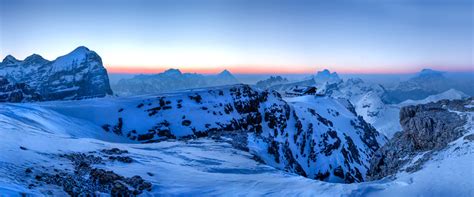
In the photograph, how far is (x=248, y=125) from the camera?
406 feet

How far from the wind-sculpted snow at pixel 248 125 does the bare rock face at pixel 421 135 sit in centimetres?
2895

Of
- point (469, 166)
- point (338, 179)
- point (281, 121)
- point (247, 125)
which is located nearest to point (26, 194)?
point (469, 166)

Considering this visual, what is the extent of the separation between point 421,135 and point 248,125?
7878 cm

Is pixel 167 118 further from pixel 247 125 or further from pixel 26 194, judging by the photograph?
pixel 26 194

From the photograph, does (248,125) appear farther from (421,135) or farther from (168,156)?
(421,135)

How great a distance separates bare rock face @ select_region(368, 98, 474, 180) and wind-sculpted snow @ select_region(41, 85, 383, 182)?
28949 mm

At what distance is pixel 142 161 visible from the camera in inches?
1909

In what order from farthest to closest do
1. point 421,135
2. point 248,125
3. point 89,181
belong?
point 248,125 → point 421,135 → point 89,181

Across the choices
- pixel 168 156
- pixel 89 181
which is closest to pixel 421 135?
pixel 168 156

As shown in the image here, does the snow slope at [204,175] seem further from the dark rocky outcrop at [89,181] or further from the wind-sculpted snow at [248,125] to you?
the wind-sculpted snow at [248,125]

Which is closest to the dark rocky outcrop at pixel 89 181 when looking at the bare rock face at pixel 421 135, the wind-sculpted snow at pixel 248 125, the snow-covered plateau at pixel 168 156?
the snow-covered plateau at pixel 168 156

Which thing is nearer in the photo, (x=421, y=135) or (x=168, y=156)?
(x=421, y=135)

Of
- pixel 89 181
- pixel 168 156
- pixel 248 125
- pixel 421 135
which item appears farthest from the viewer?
pixel 248 125

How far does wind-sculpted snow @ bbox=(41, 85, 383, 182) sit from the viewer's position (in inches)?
3755
